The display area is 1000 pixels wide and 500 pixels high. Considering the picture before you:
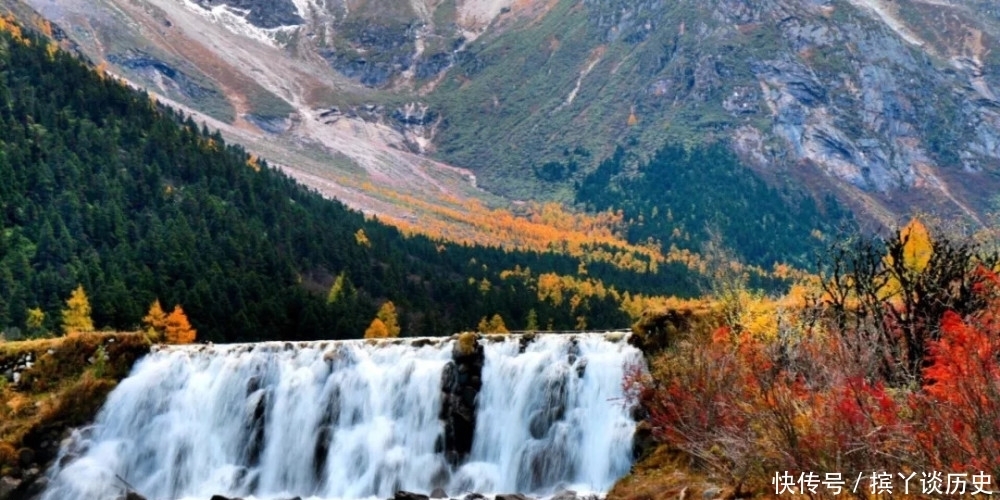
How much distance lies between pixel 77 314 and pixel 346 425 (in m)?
53.4

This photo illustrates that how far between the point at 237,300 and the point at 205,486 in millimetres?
57809

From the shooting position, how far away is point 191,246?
4257 inches

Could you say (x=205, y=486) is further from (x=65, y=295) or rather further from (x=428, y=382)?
(x=65, y=295)

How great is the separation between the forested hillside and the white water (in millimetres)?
44248

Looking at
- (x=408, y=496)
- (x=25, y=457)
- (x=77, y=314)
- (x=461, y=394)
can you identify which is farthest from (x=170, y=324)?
(x=408, y=496)

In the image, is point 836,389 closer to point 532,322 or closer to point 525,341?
point 525,341

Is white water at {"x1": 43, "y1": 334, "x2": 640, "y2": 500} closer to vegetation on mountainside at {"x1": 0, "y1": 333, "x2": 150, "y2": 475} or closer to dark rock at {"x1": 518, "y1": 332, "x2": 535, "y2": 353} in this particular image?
dark rock at {"x1": 518, "y1": 332, "x2": 535, "y2": 353}

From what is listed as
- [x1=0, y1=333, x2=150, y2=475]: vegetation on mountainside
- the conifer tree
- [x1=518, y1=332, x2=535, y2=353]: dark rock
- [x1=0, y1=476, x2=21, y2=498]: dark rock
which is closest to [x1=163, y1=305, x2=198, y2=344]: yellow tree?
[x1=0, y1=333, x2=150, y2=475]: vegetation on mountainside

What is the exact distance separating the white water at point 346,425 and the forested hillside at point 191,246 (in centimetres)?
4425

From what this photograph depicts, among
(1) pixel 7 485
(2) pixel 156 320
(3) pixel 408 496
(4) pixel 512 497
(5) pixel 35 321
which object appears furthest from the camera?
(2) pixel 156 320

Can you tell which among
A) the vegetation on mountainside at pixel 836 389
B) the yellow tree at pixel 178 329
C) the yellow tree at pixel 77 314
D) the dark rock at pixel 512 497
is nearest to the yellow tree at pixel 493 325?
the yellow tree at pixel 178 329

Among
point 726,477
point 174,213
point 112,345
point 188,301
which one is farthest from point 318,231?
point 726,477

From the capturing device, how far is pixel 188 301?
88.9 m

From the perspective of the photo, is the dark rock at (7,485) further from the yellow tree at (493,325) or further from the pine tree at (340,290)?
the yellow tree at (493,325)
